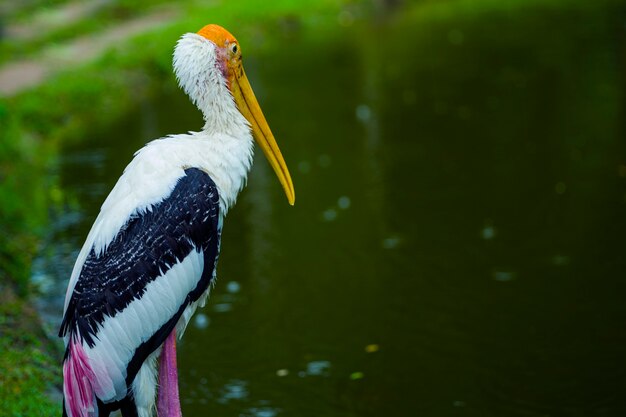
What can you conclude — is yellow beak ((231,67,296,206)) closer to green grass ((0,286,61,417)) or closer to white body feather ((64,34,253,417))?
white body feather ((64,34,253,417))

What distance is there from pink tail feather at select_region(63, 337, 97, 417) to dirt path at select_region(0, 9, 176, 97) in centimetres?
751

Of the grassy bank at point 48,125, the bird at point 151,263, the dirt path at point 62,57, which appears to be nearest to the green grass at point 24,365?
the grassy bank at point 48,125

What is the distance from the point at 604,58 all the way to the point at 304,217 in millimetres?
5188

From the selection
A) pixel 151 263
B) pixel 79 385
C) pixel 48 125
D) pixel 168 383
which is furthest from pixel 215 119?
pixel 48 125

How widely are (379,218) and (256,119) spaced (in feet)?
10.1

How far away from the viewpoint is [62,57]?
41.9 feet

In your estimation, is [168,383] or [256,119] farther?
[256,119]

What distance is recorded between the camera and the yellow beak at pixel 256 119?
4.10 meters

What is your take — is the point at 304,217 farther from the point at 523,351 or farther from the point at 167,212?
the point at 167,212

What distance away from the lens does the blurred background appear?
4.94 meters

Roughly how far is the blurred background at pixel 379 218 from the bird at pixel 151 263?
735 millimetres

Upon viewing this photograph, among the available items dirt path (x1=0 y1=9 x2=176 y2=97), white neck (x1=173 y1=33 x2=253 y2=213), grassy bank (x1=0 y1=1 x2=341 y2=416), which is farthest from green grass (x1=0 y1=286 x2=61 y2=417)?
dirt path (x1=0 y1=9 x2=176 y2=97)

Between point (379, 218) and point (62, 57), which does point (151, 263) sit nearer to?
point (379, 218)

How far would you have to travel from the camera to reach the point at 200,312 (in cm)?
595
